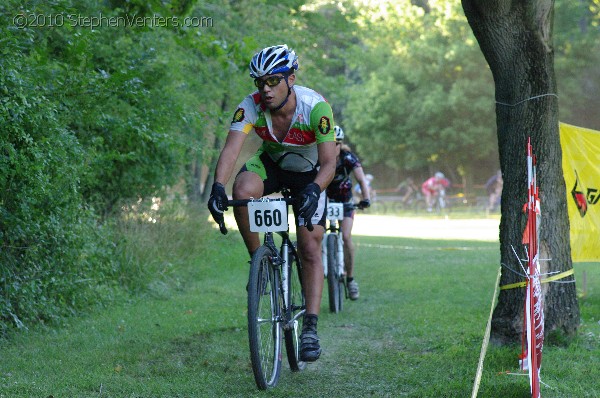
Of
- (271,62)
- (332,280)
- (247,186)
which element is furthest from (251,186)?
(332,280)

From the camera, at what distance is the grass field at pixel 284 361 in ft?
20.9

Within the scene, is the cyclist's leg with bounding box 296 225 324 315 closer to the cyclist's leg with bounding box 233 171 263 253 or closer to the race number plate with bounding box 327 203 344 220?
the cyclist's leg with bounding box 233 171 263 253

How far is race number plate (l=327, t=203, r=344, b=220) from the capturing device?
35.2 ft

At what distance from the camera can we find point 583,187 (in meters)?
9.67

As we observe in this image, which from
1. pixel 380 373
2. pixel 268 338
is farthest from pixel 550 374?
pixel 268 338

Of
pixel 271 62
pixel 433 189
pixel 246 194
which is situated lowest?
pixel 246 194

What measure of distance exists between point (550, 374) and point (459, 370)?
63 centimetres

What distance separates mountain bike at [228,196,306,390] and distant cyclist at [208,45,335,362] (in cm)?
12

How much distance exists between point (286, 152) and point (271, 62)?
70 cm

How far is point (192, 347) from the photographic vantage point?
800 centimetres

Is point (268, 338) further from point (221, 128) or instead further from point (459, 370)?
point (221, 128)
